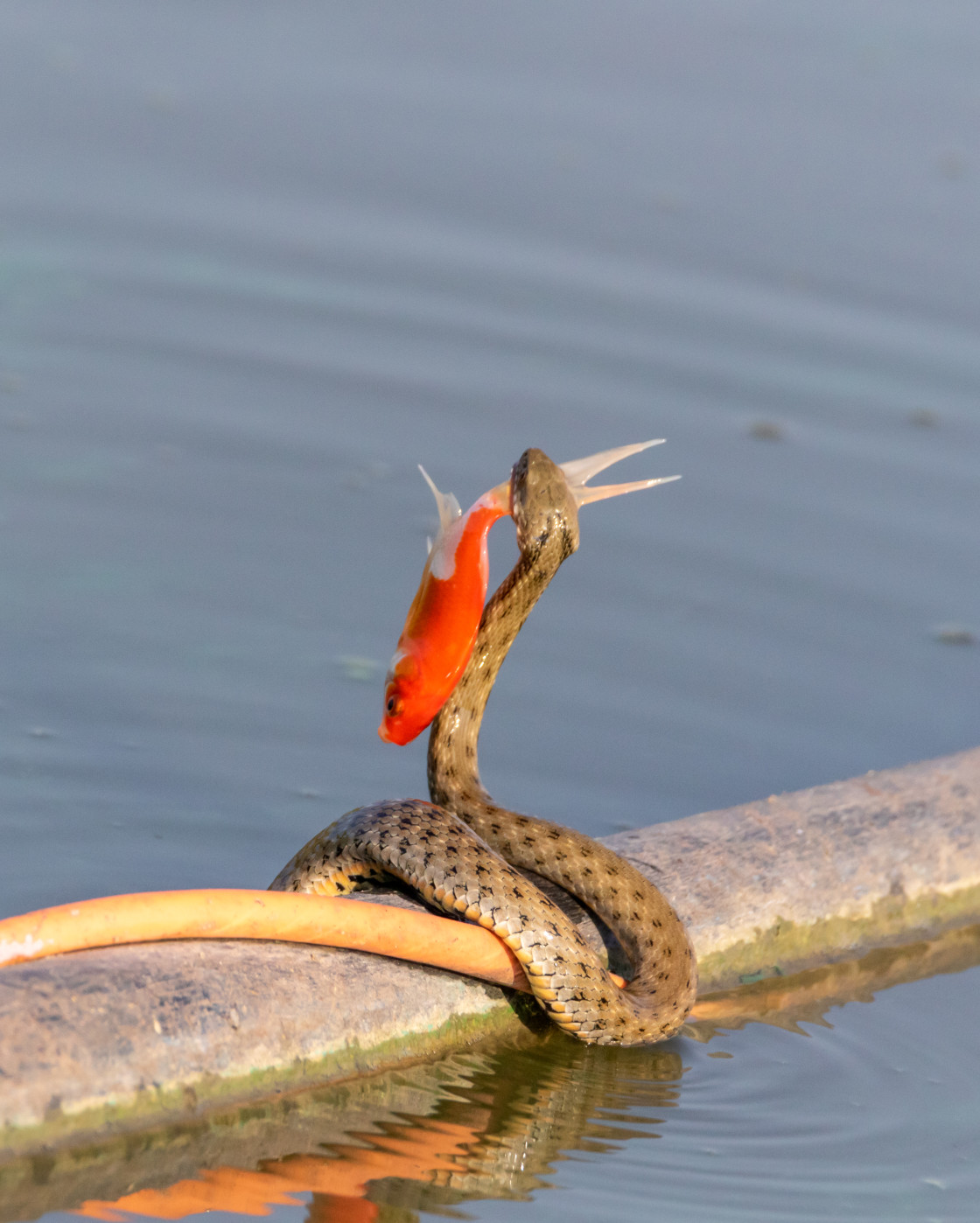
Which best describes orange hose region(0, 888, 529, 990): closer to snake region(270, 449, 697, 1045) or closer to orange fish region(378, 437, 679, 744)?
snake region(270, 449, 697, 1045)

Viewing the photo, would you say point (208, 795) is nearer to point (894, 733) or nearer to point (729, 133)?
point (894, 733)

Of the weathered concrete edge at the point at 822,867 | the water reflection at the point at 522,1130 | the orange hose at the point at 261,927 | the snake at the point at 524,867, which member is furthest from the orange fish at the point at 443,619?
the water reflection at the point at 522,1130

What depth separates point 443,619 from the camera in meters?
3.68

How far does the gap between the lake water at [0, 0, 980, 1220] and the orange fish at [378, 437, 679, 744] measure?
2.54 feet

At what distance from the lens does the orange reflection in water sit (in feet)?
9.96

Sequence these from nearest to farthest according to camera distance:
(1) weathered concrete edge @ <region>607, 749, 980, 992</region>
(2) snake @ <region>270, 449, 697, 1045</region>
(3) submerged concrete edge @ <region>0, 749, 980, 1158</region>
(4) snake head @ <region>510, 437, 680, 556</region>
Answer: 1. (3) submerged concrete edge @ <region>0, 749, 980, 1158</region>
2. (2) snake @ <region>270, 449, 697, 1045</region>
3. (4) snake head @ <region>510, 437, 680, 556</region>
4. (1) weathered concrete edge @ <region>607, 749, 980, 992</region>

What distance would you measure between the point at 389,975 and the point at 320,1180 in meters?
0.42

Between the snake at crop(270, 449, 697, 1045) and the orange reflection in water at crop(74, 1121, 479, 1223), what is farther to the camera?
the snake at crop(270, 449, 697, 1045)

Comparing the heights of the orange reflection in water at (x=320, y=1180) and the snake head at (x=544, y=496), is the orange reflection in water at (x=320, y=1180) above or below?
below

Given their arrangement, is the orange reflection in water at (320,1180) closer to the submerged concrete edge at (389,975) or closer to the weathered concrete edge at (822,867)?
the submerged concrete edge at (389,975)

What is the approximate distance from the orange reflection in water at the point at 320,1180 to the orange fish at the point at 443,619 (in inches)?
34.1

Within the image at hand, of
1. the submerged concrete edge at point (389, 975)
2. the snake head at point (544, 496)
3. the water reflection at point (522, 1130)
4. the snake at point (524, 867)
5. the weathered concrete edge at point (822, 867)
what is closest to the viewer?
the submerged concrete edge at point (389, 975)

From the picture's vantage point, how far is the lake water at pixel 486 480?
3.89 metres

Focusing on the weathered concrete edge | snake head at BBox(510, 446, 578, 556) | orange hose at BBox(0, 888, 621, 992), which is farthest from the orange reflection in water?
snake head at BBox(510, 446, 578, 556)
